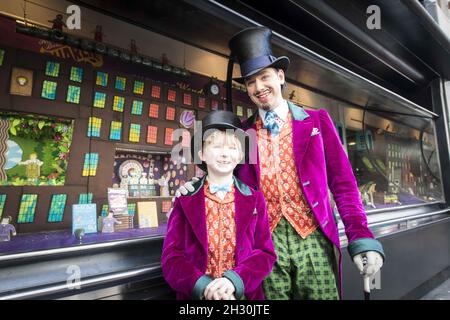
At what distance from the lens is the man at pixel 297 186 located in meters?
1.22

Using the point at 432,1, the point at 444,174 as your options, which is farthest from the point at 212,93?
the point at 444,174

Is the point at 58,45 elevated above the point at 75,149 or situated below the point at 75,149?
above

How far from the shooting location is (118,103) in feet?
8.40

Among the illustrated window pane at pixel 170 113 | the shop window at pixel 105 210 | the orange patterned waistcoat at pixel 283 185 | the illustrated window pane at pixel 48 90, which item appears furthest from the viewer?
the illustrated window pane at pixel 170 113

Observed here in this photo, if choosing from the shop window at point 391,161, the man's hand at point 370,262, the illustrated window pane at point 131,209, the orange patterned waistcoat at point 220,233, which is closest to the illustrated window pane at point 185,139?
the illustrated window pane at point 131,209

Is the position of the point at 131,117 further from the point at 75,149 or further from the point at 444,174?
the point at 444,174

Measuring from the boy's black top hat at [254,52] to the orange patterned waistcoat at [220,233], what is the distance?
553mm

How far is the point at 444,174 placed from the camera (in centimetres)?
445

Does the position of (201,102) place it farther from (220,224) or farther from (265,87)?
(220,224)

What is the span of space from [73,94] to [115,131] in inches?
17.0

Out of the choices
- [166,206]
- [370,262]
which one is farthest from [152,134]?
[370,262]

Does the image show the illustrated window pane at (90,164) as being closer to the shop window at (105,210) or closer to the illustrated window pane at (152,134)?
the shop window at (105,210)
